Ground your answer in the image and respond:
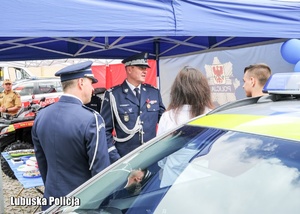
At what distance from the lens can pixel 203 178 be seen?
4.86 feet

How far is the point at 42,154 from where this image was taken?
220 cm

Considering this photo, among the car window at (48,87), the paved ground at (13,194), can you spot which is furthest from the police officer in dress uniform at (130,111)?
the car window at (48,87)

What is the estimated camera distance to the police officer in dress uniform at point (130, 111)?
283 centimetres

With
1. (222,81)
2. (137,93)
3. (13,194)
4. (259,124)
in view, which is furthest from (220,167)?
(222,81)

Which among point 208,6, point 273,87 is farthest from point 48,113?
point 208,6

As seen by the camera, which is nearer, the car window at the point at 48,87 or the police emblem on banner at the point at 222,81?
the police emblem on banner at the point at 222,81

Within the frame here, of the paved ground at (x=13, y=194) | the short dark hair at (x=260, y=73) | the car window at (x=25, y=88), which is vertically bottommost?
the paved ground at (x=13, y=194)

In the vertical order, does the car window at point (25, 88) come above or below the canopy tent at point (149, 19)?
below

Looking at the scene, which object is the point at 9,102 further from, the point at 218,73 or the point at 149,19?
the point at 149,19

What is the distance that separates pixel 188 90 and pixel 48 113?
3.26ft

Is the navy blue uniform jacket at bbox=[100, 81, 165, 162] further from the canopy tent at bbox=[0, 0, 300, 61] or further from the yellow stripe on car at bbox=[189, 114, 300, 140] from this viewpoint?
the yellow stripe on car at bbox=[189, 114, 300, 140]

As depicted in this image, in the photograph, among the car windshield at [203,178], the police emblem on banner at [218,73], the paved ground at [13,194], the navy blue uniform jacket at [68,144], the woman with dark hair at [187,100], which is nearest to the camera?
the car windshield at [203,178]

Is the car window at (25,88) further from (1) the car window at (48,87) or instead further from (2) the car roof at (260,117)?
(2) the car roof at (260,117)

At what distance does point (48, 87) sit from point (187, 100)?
935cm
